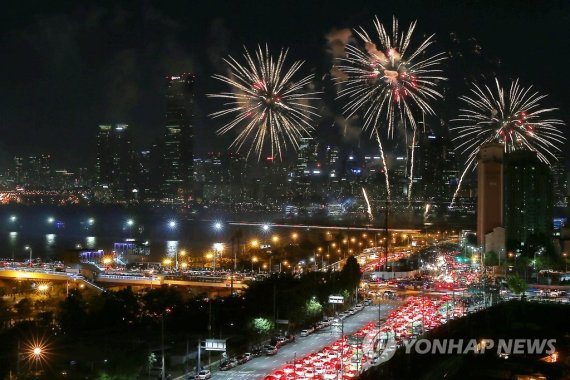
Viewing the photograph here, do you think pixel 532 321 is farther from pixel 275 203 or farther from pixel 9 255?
pixel 275 203

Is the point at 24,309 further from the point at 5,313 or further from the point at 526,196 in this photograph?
the point at 526,196

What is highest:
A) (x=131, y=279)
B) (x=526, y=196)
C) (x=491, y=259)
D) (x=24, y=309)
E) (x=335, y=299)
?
(x=526, y=196)

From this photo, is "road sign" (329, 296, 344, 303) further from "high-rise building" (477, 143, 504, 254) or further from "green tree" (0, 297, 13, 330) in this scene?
"high-rise building" (477, 143, 504, 254)

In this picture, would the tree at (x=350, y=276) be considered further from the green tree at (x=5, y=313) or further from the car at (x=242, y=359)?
the green tree at (x=5, y=313)

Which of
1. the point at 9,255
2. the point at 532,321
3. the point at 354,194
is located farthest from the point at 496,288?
the point at 354,194

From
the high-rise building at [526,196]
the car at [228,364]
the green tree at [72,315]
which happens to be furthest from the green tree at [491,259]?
the car at [228,364]

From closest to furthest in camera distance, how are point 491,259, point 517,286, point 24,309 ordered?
point 24,309, point 517,286, point 491,259

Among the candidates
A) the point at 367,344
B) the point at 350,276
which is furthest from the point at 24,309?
the point at 367,344
